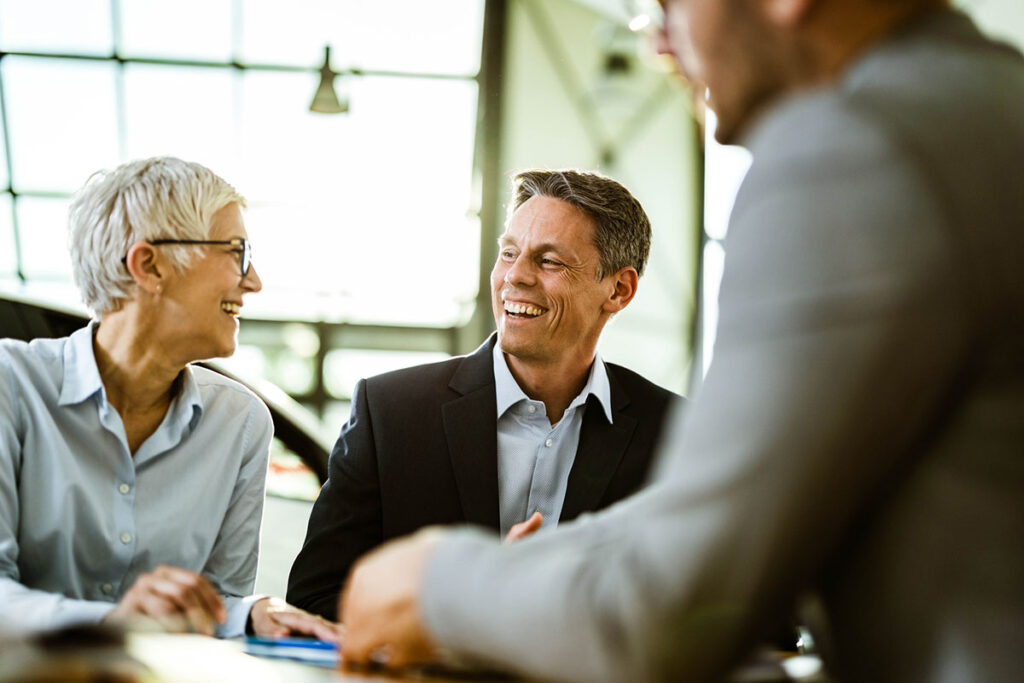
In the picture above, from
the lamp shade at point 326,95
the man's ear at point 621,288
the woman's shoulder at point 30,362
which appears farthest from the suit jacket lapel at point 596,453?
the lamp shade at point 326,95

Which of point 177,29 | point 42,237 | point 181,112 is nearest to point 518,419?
point 177,29

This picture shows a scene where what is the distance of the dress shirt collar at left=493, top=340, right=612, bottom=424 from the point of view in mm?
2436

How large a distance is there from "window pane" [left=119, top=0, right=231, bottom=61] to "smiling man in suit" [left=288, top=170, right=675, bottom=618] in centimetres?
874

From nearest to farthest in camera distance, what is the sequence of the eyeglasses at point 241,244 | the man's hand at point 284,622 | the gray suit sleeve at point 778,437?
the gray suit sleeve at point 778,437
the man's hand at point 284,622
the eyeglasses at point 241,244

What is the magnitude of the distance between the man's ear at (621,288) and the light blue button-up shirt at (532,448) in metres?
0.36

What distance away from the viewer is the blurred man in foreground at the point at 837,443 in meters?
0.68

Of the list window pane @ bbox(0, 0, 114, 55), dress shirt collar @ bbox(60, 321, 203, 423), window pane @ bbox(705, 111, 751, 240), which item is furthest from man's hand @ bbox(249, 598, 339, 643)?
window pane @ bbox(0, 0, 114, 55)

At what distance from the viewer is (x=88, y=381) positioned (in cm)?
195

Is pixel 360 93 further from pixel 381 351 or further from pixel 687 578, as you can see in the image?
pixel 687 578

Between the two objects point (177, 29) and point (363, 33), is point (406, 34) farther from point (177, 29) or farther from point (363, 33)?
point (177, 29)

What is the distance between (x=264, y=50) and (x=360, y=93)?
1059 millimetres

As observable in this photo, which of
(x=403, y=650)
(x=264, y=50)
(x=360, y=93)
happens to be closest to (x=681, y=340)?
(x=360, y=93)

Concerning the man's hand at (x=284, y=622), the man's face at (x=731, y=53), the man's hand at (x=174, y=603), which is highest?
the man's face at (x=731, y=53)

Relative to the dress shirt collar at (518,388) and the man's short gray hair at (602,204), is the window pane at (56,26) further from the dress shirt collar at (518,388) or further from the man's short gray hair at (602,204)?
the dress shirt collar at (518,388)
